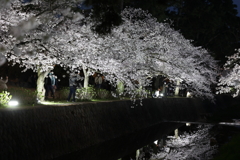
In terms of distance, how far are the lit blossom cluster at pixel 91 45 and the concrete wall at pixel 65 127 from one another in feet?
6.74

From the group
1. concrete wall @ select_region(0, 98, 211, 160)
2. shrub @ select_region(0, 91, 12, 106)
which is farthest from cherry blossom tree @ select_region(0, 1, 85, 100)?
concrete wall @ select_region(0, 98, 211, 160)

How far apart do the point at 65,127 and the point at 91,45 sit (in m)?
3.99

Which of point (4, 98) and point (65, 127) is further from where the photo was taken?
point (65, 127)

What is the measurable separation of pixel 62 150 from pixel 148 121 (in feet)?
38.2

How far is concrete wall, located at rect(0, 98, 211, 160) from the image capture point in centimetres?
1223

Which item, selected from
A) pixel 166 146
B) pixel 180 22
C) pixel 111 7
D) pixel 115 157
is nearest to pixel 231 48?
pixel 180 22

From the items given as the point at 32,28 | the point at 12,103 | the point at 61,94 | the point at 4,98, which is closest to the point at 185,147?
the point at 61,94

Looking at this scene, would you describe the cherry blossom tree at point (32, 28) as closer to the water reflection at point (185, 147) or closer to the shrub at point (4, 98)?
the shrub at point (4, 98)

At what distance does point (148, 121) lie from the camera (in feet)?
82.8

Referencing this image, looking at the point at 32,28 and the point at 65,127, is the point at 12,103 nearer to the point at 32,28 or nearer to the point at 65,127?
the point at 65,127

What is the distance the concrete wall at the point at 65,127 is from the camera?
40.1 ft

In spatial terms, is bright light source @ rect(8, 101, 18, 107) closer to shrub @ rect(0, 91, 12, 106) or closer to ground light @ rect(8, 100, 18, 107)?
ground light @ rect(8, 100, 18, 107)

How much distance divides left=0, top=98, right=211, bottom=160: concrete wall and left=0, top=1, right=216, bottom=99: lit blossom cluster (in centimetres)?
205

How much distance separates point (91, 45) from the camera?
16094 mm
